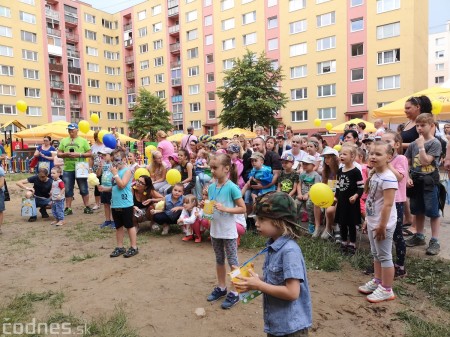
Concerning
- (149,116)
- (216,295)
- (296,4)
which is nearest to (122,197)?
(216,295)

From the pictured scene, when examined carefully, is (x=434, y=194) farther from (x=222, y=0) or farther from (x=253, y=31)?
(x=222, y=0)

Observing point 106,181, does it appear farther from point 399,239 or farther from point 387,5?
point 387,5

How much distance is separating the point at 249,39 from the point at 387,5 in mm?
14946

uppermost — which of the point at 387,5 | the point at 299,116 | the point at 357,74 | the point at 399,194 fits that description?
the point at 387,5

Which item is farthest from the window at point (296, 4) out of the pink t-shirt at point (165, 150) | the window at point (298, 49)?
the pink t-shirt at point (165, 150)

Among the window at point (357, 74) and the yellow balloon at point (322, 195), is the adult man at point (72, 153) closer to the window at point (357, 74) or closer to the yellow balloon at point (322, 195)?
the yellow balloon at point (322, 195)

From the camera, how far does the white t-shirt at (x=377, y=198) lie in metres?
3.47

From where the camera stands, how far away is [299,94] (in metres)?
37.1

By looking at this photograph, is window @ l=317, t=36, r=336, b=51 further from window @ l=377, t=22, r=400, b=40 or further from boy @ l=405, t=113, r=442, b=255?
boy @ l=405, t=113, r=442, b=255

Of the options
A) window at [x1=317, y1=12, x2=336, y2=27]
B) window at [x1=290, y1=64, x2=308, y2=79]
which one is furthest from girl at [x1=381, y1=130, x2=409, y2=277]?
window at [x1=317, y1=12, x2=336, y2=27]

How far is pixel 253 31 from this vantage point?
1555 inches

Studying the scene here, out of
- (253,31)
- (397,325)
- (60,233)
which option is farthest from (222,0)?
(397,325)

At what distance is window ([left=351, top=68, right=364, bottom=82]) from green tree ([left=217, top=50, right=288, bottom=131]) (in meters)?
9.29

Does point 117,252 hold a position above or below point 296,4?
below
